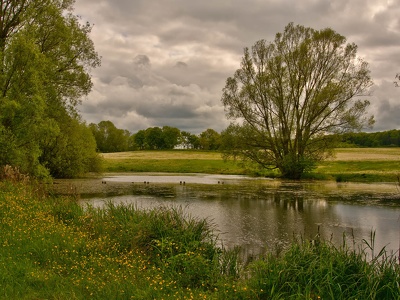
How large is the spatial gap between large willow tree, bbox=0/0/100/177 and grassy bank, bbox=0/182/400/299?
1424 cm

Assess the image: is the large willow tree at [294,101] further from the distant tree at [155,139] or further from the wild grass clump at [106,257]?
the distant tree at [155,139]

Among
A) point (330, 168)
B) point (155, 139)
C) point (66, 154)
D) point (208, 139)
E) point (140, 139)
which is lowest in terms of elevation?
point (330, 168)

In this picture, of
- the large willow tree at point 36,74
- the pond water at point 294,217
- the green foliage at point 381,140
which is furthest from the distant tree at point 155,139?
the pond water at point 294,217

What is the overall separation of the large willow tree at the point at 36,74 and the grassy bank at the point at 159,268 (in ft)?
46.7

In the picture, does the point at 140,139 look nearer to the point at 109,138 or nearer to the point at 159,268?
the point at 109,138

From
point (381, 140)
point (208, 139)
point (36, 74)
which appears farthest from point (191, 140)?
point (36, 74)

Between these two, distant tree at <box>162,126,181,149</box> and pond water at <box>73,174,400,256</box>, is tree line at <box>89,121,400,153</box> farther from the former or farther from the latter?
pond water at <box>73,174,400,256</box>

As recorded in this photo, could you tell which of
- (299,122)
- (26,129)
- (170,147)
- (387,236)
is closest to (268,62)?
(299,122)

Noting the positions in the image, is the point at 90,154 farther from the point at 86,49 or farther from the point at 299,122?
the point at 299,122

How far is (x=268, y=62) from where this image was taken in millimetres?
42469

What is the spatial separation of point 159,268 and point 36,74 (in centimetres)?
2045

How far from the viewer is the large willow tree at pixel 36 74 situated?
23.4 m

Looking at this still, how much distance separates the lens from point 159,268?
7.31 m

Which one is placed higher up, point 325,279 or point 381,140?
point 381,140
